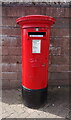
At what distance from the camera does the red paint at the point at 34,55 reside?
7.79 feet

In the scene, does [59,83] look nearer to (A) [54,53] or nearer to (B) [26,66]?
(A) [54,53]

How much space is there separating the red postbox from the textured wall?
2.46 feet

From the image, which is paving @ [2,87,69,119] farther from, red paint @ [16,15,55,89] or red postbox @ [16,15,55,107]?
red paint @ [16,15,55,89]

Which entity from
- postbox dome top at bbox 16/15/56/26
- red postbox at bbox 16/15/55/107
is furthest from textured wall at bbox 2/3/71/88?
postbox dome top at bbox 16/15/56/26

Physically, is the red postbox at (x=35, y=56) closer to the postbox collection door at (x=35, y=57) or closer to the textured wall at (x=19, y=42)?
the postbox collection door at (x=35, y=57)

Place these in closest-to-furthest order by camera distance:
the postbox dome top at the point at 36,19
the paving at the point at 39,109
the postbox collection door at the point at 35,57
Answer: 1. the postbox dome top at the point at 36,19
2. the postbox collection door at the point at 35,57
3. the paving at the point at 39,109

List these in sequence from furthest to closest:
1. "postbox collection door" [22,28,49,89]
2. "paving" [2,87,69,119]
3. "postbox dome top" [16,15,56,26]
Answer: "paving" [2,87,69,119] → "postbox collection door" [22,28,49,89] → "postbox dome top" [16,15,56,26]

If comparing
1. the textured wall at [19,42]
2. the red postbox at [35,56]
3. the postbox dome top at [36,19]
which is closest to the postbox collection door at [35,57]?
the red postbox at [35,56]

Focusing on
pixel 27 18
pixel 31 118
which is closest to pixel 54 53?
pixel 27 18

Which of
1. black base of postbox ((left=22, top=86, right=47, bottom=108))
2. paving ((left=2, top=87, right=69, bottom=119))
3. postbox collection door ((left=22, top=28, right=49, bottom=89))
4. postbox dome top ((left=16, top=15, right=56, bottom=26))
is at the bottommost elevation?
paving ((left=2, top=87, right=69, bottom=119))

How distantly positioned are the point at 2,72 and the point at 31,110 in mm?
1263

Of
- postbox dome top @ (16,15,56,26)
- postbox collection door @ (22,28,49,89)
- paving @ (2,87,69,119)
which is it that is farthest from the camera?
paving @ (2,87,69,119)

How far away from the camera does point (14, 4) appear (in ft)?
10.2

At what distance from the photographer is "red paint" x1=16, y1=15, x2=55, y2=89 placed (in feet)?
7.79
